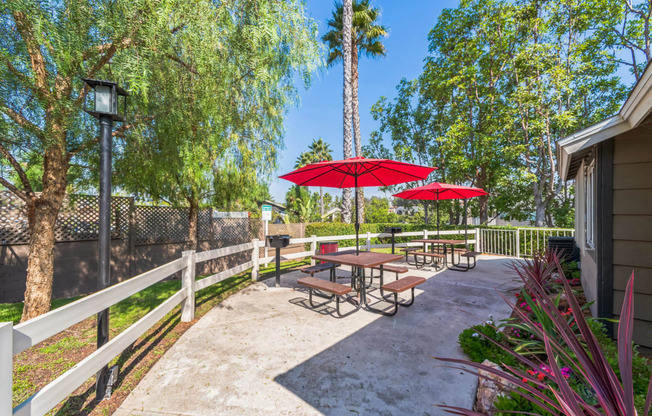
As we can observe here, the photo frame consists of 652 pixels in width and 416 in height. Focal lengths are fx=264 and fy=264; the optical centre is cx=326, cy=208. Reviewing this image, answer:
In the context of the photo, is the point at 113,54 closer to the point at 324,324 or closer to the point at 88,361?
the point at 88,361

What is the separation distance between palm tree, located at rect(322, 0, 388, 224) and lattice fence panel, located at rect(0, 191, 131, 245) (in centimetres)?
956

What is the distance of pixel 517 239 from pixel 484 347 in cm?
817

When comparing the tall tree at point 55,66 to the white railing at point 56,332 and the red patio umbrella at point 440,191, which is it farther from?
the red patio umbrella at point 440,191

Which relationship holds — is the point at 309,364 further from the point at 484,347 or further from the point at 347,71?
the point at 347,71

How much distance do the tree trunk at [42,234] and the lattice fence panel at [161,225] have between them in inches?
130

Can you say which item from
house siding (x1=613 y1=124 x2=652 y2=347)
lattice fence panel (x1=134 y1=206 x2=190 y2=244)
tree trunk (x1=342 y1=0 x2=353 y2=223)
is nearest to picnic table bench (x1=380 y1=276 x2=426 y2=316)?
house siding (x1=613 y1=124 x2=652 y2=347)

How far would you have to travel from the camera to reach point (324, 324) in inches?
141

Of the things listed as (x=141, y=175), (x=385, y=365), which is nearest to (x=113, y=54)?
(x=141, y=175)

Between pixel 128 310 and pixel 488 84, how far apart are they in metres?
16.6

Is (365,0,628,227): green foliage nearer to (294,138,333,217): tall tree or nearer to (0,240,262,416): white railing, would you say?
(0,240,262,416): white railing

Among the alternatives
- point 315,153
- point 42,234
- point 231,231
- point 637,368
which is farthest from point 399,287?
point 315,153

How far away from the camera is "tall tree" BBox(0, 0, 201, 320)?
110 inches

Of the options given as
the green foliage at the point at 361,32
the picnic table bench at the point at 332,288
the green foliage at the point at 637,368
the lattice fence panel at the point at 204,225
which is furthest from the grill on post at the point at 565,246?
the green foliage at the point at 361,32

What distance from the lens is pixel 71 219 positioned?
5984 millimetres
